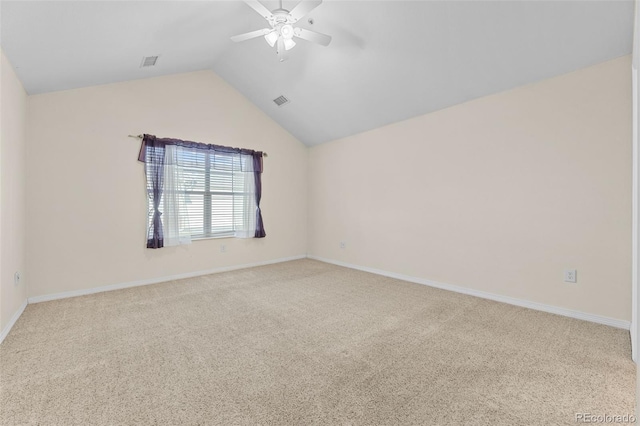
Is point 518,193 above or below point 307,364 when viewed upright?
above

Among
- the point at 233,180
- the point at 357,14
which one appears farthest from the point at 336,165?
the point at 357,14

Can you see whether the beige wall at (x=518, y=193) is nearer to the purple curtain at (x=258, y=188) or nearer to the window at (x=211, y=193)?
the purple curtain at (x=258, y=188)

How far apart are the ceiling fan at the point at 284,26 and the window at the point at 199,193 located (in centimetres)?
209

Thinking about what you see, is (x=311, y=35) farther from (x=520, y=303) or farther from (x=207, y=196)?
(x=520, y=303)

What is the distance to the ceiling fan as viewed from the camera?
2308 mm

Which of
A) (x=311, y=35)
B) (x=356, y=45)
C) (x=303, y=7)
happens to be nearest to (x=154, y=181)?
(x=311, y=35)

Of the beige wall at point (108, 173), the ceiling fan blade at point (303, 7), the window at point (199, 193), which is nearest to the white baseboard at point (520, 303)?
the window at point (199, 193)

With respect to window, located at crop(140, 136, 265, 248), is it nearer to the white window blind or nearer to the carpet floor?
the white window blind

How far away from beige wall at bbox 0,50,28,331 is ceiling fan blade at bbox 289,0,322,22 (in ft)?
7.71

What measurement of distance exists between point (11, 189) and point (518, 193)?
16.0ft

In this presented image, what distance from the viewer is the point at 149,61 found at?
132 inches

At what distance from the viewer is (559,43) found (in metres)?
2.46

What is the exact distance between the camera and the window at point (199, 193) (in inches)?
153

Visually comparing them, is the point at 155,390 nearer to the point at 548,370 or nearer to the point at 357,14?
the point at 548,370
